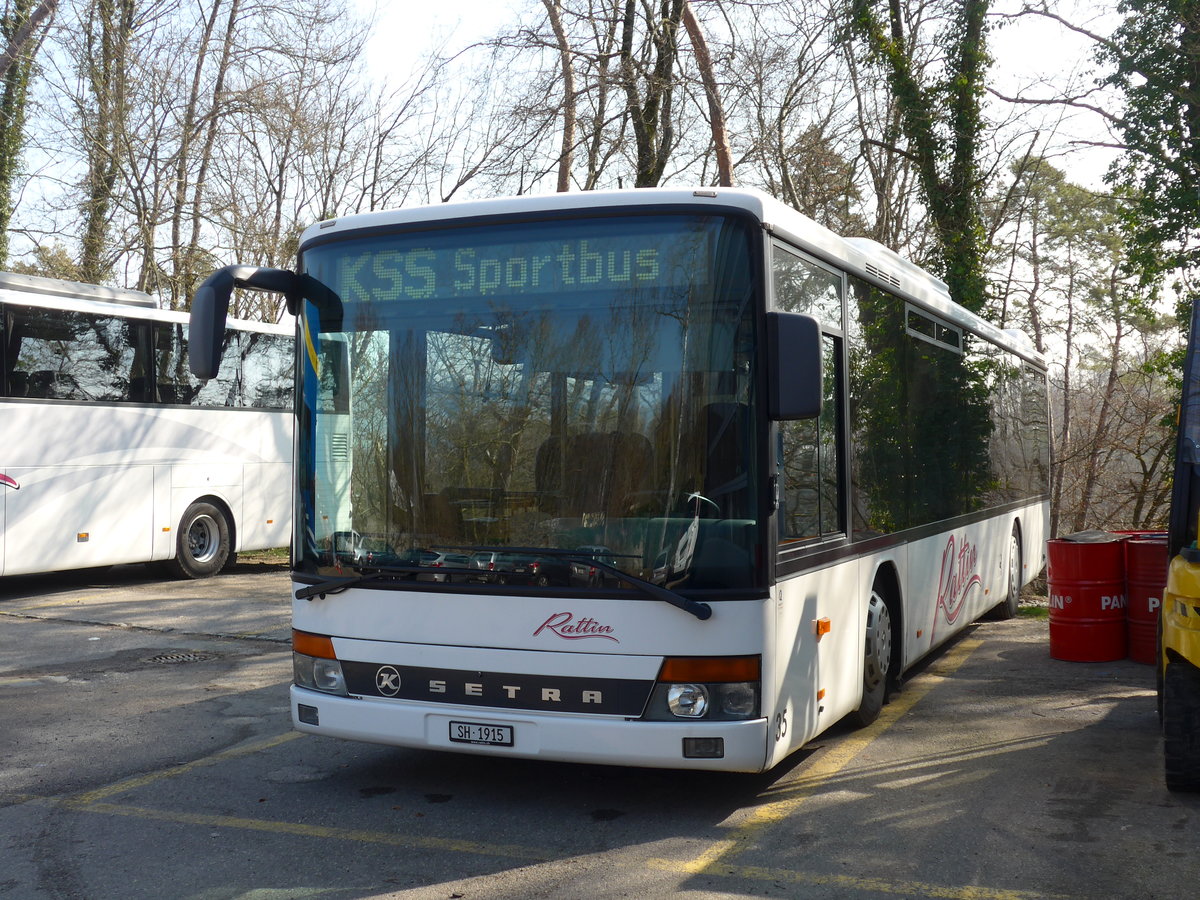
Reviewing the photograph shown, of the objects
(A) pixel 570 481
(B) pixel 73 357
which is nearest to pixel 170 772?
(A) pixel 570 481

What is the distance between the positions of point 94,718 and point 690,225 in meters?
5.18

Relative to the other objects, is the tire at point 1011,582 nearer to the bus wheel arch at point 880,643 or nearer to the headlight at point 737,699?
the bus wheel arch at point 880,643

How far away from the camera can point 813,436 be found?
19.7 ft

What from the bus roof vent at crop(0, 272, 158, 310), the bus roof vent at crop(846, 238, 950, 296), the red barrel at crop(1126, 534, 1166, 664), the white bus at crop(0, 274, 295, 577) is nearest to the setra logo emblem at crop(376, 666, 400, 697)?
the bus roof vent at crop(846, 238, 950, 296)

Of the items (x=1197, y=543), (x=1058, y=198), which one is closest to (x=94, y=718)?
(x=1197, y=543)

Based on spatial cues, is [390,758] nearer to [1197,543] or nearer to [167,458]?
[1197,543]

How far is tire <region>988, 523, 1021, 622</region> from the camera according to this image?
12570mm

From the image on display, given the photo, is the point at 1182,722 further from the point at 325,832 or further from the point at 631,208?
the point at 325,832

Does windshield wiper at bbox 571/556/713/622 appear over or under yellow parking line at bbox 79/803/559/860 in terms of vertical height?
over

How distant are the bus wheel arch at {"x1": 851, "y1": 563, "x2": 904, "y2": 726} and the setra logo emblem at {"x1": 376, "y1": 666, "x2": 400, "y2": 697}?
280 cm

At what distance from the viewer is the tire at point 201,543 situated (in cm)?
1611

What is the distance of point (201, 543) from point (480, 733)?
40.3ft

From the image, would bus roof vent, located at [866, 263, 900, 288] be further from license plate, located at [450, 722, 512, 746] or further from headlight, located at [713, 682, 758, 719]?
license plate, located at [450, 722, 512, 746]

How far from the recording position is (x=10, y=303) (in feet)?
44.9
